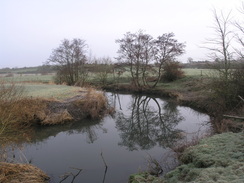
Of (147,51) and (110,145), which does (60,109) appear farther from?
(147,51)

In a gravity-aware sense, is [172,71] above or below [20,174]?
above

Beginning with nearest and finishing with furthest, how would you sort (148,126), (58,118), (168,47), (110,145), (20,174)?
(20,174) → (110,145) → (58,118) → (148,126) → (168,47)

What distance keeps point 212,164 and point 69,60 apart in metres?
27.4

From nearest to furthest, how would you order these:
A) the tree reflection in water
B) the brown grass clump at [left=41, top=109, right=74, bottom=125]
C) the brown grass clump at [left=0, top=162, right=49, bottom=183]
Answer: the brown grass clump at [left=0, top=162, right=49, bottom=183] → the tree reflection in water → the brown grass clump at [left=41, top=109, right=74, bottom=125]

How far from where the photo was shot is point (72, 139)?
36.8ft

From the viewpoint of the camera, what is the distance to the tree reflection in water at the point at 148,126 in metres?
10.4

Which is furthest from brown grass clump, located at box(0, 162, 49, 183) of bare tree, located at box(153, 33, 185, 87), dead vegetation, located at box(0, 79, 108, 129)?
bare tree, located at box(153, 33, 185, 87)

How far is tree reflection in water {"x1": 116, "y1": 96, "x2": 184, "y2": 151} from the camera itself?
34.0 feet

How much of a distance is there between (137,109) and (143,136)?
765 cm

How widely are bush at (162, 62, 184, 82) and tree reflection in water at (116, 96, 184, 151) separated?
12434mm

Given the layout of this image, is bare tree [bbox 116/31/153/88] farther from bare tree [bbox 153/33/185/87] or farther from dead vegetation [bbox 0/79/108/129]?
dead vegetation [bbox 0/79/108/129]

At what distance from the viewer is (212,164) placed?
533cm

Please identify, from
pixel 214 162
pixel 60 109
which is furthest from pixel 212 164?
pixel 60 109

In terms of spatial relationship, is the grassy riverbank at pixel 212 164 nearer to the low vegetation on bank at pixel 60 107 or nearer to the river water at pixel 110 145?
→ the river water at pixel 110 145
